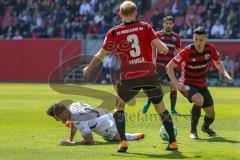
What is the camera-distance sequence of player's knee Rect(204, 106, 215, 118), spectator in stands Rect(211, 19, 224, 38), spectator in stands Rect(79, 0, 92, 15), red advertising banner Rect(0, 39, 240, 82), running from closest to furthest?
player's knee Rect(204, 106, 215, 118) < spectator in stands Rect(211, 19, 224, 38) < red advertising banner Rect(0, 39, 240, 82) < spectator in stands Rect(79, 0, 92, 15)

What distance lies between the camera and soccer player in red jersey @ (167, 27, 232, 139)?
12930 millimetres

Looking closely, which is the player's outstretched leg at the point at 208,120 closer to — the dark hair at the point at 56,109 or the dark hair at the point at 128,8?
the dark hair at the point at 56,109

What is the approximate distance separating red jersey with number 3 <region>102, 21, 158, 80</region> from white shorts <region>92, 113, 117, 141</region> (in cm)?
135

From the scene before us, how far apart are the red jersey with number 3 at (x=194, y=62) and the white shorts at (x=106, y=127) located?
161 centimetres

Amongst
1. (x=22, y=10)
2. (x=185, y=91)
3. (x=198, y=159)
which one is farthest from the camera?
(x=22, y=10)

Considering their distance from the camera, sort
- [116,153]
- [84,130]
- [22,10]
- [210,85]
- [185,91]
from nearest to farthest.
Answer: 1. [116,153]
2. [84,130]
3. [185,91]
4. [210,85]
5. [22,10]

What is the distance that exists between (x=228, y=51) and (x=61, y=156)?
2521cm

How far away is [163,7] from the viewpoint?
40.1 metres

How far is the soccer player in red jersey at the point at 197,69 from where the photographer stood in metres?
12.9

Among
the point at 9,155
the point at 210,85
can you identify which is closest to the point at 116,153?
the point at 9,155

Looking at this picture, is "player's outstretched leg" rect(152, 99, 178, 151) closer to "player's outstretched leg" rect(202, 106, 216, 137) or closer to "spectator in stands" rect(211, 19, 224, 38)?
"player's outstretched leg" rect(202, 106, 216, 137)

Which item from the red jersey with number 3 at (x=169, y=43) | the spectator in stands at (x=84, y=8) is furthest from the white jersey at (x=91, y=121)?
the spectator in stands at (x=84, y=8)

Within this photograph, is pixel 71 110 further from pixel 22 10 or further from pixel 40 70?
pixel 22 10

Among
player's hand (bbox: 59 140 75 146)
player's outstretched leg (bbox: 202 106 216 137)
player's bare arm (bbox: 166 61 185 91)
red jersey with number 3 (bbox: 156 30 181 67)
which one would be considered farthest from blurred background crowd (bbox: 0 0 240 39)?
player's hand (bbox: 59 140 75 146)
